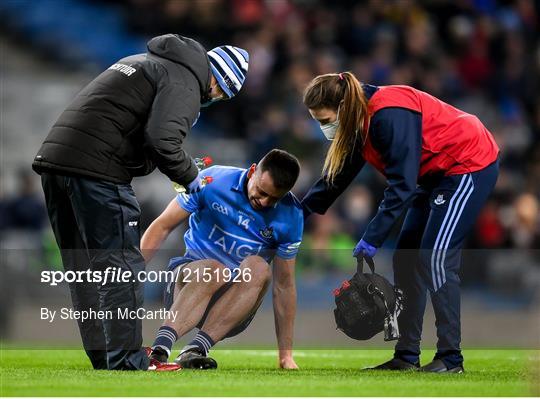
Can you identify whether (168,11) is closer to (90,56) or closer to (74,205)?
(90,56)

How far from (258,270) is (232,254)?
0.97 ft

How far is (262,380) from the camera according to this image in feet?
22.7

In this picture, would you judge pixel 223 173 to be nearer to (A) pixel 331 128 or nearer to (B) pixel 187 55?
(A) pixel 331 128

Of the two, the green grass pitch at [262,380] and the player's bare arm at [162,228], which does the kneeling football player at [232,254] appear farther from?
the green grass pitch at [262,380]

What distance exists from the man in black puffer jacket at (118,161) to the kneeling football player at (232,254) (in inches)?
18.7

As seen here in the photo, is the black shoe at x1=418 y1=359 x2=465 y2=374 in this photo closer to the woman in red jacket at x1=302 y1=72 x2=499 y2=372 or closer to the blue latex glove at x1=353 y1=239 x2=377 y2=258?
the woman in red jacket at x1=302 y1=72 x2=499 y2=372

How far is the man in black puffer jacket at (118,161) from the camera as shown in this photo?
7.18m

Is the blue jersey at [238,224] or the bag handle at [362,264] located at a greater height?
the blue jersey at [238,224]

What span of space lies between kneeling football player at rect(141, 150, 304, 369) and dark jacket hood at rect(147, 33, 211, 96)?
0.77 metres

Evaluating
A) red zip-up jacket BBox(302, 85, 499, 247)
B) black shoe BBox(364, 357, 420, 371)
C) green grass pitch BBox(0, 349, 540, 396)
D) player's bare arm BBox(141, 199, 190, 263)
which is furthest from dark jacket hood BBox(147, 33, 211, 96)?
black shoe BBox(364, 357, 420, 371)

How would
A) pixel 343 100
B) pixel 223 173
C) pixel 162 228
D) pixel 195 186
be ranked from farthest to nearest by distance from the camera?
pixel 223 173, pixel 162 228, pixel 343 100, pixel 195 186

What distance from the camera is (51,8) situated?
17406mm

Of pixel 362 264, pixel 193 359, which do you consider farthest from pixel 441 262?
pixel 193 359

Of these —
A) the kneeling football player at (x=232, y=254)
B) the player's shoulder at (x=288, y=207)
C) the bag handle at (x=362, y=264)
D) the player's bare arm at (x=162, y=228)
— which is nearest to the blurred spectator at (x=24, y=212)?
the kneeling football player at (x=232, y=254)
